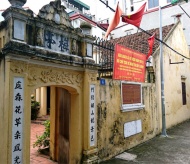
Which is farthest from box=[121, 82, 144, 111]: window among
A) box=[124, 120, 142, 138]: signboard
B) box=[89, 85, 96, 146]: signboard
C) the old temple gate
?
the old temple gate

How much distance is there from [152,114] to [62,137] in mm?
4490

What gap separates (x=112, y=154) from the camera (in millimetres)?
6004

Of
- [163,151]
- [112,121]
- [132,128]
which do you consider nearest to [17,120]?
[112,121]

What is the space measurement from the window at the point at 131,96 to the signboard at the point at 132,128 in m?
0.53

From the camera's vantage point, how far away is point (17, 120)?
358 cm

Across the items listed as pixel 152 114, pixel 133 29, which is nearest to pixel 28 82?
pixel 152 114

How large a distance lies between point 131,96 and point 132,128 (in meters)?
1.17

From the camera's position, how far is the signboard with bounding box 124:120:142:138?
21.9 ft

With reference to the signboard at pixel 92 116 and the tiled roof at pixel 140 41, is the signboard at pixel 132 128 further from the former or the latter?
the tiled roof at pixel 140 41

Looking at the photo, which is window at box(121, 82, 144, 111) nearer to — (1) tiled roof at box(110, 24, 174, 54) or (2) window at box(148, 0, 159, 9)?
(1) tiled roof at box(110, 24, 174, 54)

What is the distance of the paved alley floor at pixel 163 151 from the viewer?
5723 mm

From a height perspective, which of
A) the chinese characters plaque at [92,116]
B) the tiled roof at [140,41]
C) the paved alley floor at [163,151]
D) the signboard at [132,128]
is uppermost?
the tiled roof at [140,41]

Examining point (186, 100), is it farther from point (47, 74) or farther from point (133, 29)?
point (47, 74)

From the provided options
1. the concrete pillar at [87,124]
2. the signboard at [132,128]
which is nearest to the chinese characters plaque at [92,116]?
the concrete pillar at [87,124]
